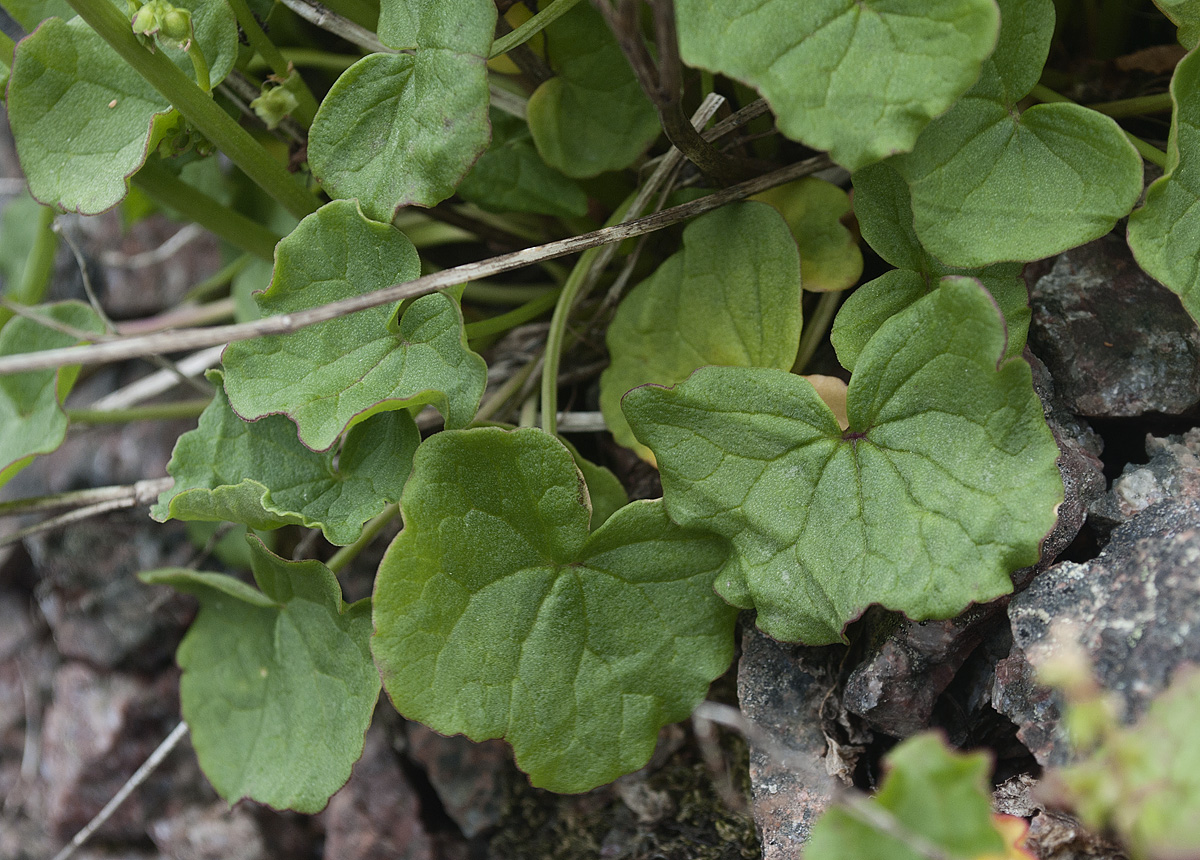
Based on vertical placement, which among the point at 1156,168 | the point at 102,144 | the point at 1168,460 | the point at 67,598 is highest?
the point at 102,144

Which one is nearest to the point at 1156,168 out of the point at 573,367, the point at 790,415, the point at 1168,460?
the point at 1168,460

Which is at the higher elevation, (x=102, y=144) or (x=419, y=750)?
(x=102, y=144)

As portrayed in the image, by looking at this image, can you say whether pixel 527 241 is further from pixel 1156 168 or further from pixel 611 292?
pixel 1156 168

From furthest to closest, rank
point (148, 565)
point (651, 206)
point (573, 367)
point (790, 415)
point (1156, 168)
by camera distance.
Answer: point (148, 565), point (573, 367), point (651, 206), point (1156, 168), point (790, 415)

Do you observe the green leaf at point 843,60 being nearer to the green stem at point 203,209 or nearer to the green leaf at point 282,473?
the green leaf at point 282,473

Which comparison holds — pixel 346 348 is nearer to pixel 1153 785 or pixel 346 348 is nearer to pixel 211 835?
pixel 1153 785

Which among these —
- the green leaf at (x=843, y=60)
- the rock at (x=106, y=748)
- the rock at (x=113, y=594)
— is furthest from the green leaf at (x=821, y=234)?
the rock at (x=106, y=748)

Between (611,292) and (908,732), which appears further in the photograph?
(611,292)
